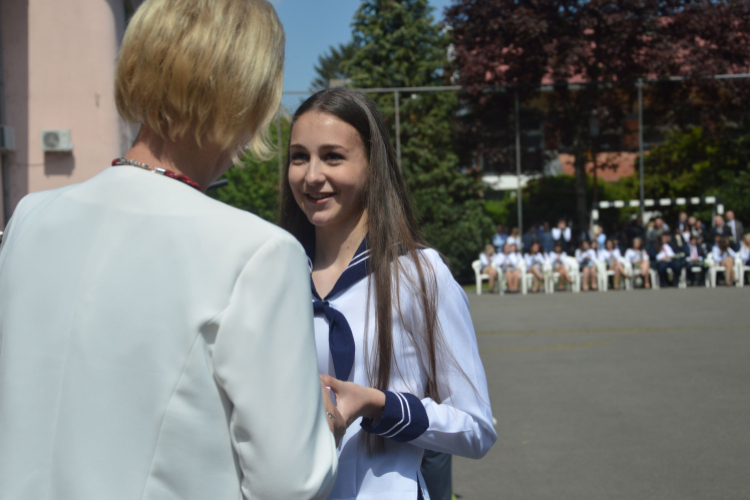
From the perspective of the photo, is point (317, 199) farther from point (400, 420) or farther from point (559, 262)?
point (559, 262)

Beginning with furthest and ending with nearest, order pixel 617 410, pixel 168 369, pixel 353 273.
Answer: pixel 617 410 < pixel 353 273 < pixel 168 369

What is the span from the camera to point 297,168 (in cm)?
195

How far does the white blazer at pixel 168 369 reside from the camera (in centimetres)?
98

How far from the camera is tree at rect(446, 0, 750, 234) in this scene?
19.0 m

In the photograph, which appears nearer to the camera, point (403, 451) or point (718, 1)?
point (403, 451)

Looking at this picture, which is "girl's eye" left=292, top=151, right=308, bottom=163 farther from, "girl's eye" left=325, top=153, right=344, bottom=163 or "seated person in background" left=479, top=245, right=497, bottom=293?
"seated person in background" left=479, top=245, right=497, bottom=293

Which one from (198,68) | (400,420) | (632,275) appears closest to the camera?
(198,68)

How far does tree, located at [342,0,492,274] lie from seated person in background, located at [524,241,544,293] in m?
2.21

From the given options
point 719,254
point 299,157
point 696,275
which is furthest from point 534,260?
point 299,157

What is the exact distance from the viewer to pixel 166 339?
0.99 m

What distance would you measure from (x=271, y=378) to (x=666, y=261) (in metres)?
17.9

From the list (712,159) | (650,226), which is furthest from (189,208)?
(712,159)

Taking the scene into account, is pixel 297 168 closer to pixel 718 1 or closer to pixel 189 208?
pixel 189 208

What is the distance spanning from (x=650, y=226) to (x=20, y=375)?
63.0ft
